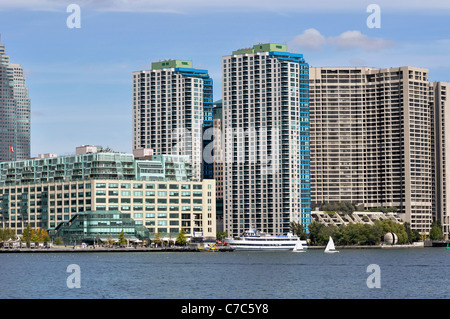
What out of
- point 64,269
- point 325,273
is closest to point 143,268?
point 64,269

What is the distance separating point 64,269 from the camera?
169 metres

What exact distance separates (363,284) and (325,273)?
26062 mm

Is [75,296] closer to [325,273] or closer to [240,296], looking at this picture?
[240,296]
